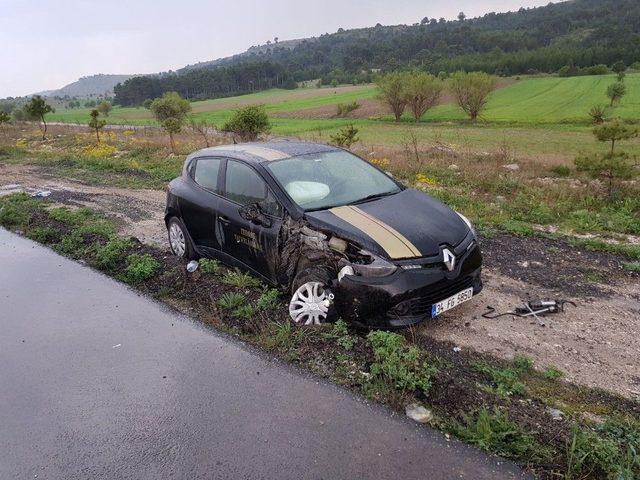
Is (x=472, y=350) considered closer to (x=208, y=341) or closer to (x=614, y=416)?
(x=614, y=416)

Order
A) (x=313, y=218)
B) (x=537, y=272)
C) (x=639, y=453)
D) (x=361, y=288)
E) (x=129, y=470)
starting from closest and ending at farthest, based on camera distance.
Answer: (x=639, y=453) < (x=129, y=470) < (x=361, y=288) < (x=313, y=218) < (x=537, y=272)

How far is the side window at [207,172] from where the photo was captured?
6.03m

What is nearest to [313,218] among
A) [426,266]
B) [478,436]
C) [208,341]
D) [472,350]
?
[426,266]

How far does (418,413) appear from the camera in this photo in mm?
3576

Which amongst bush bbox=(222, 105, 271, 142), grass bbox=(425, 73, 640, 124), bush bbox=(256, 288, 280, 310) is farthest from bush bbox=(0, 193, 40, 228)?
grass bbox=(425, 73, 640, 124)

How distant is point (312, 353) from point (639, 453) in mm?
2541

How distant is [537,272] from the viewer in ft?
20.1

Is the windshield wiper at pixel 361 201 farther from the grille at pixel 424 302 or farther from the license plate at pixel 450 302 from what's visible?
the license plate at pixel 450 302

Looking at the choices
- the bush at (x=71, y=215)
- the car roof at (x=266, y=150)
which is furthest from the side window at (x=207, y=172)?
the bush at (x=71, y=215)

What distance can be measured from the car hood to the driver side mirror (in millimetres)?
532

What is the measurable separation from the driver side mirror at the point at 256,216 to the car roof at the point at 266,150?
615mm

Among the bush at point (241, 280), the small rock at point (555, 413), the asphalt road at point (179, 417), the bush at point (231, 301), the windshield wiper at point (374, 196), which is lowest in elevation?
the small rock at point (555, 413)

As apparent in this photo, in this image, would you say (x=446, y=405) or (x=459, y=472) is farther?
(x=446, y=405)

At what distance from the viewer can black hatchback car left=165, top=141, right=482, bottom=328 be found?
4.35 meters
